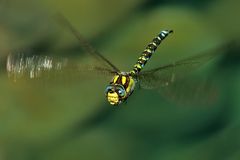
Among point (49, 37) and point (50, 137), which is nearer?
point (50, 137)

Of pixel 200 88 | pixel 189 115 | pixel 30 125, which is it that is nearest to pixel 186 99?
pixel 200 88

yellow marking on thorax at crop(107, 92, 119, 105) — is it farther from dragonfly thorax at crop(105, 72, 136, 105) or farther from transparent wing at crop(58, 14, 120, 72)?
transparent wing at crop(58, 14, 120, 72)

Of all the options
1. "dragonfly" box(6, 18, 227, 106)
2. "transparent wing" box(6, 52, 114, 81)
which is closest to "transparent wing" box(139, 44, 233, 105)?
"dragonfly" box(6, 18, 227, 106)

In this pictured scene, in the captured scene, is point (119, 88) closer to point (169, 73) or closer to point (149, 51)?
point (169, 73)

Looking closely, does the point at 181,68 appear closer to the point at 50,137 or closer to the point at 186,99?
the point at 186,99

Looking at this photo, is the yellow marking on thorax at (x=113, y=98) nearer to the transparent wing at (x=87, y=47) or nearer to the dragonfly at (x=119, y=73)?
the dragonfly at (x=119, y=73)

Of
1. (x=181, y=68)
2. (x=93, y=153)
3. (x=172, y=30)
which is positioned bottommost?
(x=93, y=153)
